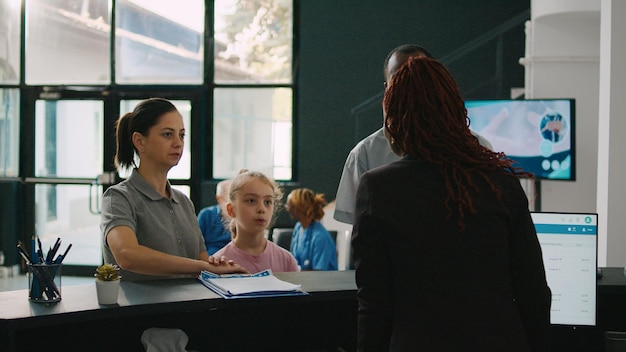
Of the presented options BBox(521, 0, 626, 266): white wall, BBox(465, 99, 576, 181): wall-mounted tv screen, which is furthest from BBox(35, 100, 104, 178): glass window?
BBox(521, 0, 626, 266): white wall

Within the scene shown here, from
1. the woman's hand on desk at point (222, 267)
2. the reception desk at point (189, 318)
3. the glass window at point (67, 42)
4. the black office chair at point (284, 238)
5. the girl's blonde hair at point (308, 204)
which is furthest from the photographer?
the glass window at point (67, 42)

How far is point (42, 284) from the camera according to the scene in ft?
6.41

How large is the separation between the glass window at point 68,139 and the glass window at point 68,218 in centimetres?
18

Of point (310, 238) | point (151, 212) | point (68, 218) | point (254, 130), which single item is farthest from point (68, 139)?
point (151, 212)

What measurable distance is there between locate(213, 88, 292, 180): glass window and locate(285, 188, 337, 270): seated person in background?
271 centimetres

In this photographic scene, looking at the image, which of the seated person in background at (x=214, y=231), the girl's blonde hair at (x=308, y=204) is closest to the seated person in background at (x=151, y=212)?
the seated person in background at (x=214, y=231)

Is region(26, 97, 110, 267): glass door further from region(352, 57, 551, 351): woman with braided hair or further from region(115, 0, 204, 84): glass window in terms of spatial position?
region(352, 57, 551, 351): woman with braided hair

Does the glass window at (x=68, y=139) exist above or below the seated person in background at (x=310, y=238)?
above

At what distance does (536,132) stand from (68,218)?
15.9 feet

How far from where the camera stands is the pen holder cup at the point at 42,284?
1951 mm

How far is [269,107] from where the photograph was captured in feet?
24.9

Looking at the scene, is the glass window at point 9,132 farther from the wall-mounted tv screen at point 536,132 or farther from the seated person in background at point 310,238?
the wall-mounted tv screen at point 536,132

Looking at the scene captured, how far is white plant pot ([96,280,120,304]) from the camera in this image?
192 cm

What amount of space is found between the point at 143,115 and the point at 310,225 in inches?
103
